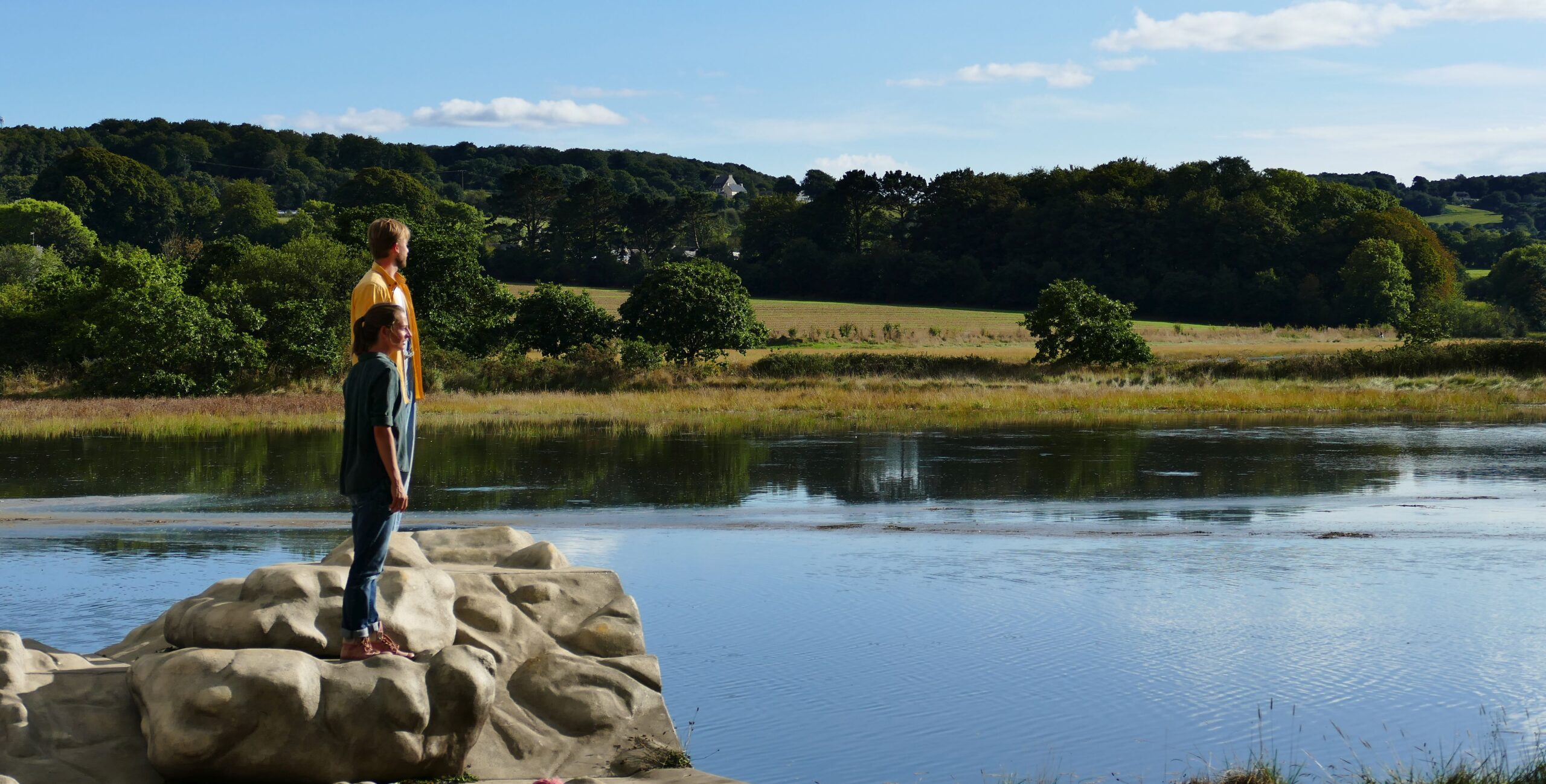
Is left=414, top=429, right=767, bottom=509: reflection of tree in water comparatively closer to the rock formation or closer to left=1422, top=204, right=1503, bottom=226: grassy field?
the rock formation

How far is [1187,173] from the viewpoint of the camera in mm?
100688

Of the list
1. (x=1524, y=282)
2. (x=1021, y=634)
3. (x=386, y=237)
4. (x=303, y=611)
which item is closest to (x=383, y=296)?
(x=386, y=237)

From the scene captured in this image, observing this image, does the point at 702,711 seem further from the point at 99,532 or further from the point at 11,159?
the point at 11,159

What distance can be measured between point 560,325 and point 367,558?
135ft

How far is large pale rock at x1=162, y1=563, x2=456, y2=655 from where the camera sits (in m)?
6.88

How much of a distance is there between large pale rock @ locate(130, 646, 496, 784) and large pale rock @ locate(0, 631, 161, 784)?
19 cm

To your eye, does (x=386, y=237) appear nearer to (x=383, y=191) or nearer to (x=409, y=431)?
(x=409, y=431)

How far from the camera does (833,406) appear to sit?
3775cm

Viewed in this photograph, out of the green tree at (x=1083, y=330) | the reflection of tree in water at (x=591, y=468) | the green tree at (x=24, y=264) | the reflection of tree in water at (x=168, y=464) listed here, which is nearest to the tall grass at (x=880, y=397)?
the green tree at (x=1083, y=330)

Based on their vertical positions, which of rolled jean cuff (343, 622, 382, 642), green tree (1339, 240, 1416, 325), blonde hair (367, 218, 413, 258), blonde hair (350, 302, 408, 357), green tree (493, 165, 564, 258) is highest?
green tree (493, 165, 564, 258)

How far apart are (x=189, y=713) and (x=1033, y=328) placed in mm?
45263

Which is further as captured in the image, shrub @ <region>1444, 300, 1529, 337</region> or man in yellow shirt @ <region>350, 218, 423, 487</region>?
shrub @ <region>1444, 300, 1529, 337</region>

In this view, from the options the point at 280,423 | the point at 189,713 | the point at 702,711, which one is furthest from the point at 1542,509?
the point at 280,423

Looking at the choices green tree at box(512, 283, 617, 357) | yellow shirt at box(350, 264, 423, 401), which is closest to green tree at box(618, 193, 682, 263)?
green tree at box(512, 283, 617, 357)
